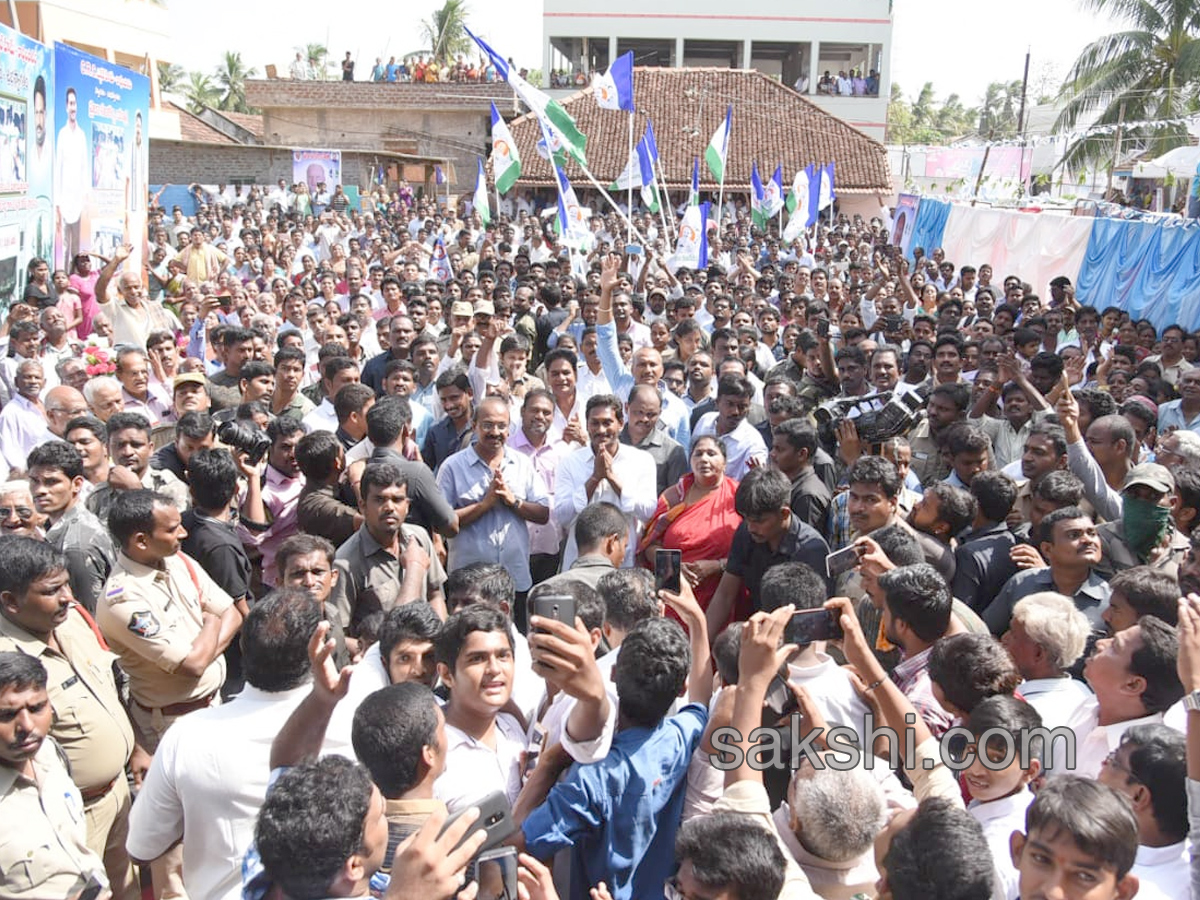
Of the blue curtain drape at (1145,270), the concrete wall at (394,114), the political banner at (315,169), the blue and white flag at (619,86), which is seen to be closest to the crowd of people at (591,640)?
the blue curtain drape at (1145,270)

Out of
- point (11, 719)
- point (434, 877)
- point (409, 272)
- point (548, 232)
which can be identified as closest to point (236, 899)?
point (11, 719)

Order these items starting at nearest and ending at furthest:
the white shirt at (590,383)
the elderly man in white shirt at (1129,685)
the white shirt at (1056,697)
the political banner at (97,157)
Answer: the elderly man in white shirt at (1129,685), the white shirt at (1056,697), the white shirt at (590,383), the political banner at (97,157)

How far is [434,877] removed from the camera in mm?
1820

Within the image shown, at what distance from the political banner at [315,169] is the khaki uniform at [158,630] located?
71.8 feet

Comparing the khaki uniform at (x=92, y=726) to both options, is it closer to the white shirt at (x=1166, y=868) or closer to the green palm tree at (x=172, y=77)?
the white shirt at (x=1166, y=868)

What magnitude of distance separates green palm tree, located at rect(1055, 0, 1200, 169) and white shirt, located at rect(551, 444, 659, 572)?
728 inches

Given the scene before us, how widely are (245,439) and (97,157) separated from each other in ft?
28.1

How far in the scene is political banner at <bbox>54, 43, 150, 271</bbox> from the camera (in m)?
10.6

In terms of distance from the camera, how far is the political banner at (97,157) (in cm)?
1055

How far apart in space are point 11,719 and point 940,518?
10.3 ft

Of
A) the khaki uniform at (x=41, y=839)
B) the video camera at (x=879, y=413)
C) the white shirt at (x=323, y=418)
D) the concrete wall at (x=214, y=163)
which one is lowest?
the khaki uniform at (x=41, y=839)

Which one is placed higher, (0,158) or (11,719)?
(0,158)

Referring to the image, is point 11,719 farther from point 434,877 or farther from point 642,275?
point 642,275

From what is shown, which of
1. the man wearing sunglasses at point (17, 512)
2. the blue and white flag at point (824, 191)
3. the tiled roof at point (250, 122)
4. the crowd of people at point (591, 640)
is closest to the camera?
the crowd of people at point (591, 640)
